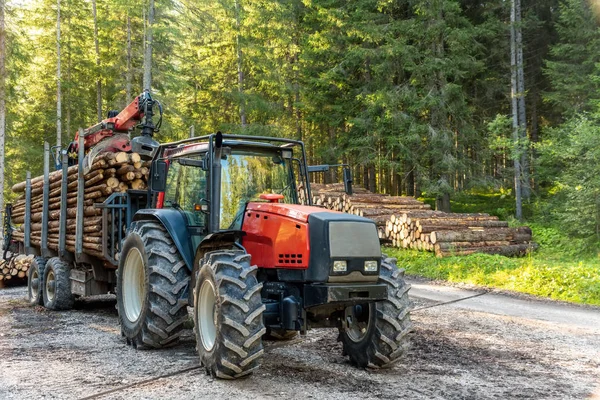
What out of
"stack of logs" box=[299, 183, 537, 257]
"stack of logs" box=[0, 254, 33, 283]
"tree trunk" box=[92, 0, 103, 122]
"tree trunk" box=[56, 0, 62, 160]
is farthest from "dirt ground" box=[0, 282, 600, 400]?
"tree trunk" box=[92, 0, 103, 122]

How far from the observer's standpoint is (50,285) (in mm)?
9945

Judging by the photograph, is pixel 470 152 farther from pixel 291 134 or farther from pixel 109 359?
pixel 109 359

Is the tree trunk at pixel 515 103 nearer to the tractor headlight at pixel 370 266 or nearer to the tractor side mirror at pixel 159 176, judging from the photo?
the tractor headlight at pixel 370 266

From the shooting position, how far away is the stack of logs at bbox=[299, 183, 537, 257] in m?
15.7

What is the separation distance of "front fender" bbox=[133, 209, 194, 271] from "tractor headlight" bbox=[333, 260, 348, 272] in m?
2.00

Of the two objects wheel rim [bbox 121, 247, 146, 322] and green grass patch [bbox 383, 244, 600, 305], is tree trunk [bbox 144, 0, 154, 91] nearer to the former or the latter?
green grass patch [bbox 383, 244, 600, 305]

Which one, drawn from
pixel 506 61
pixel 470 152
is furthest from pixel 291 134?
pixel 506 61

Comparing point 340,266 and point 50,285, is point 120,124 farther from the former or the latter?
point 340,266

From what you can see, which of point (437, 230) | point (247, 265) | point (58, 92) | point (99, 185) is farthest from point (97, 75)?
point (247, 265)

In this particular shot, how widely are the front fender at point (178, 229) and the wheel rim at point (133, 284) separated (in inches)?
27.9

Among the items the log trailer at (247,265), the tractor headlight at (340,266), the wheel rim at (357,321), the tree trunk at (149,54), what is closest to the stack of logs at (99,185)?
the log trailer at (247,265)

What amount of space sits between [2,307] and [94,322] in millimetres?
2979

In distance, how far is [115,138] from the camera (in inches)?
379

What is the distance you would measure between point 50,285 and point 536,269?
1057 centimetres
